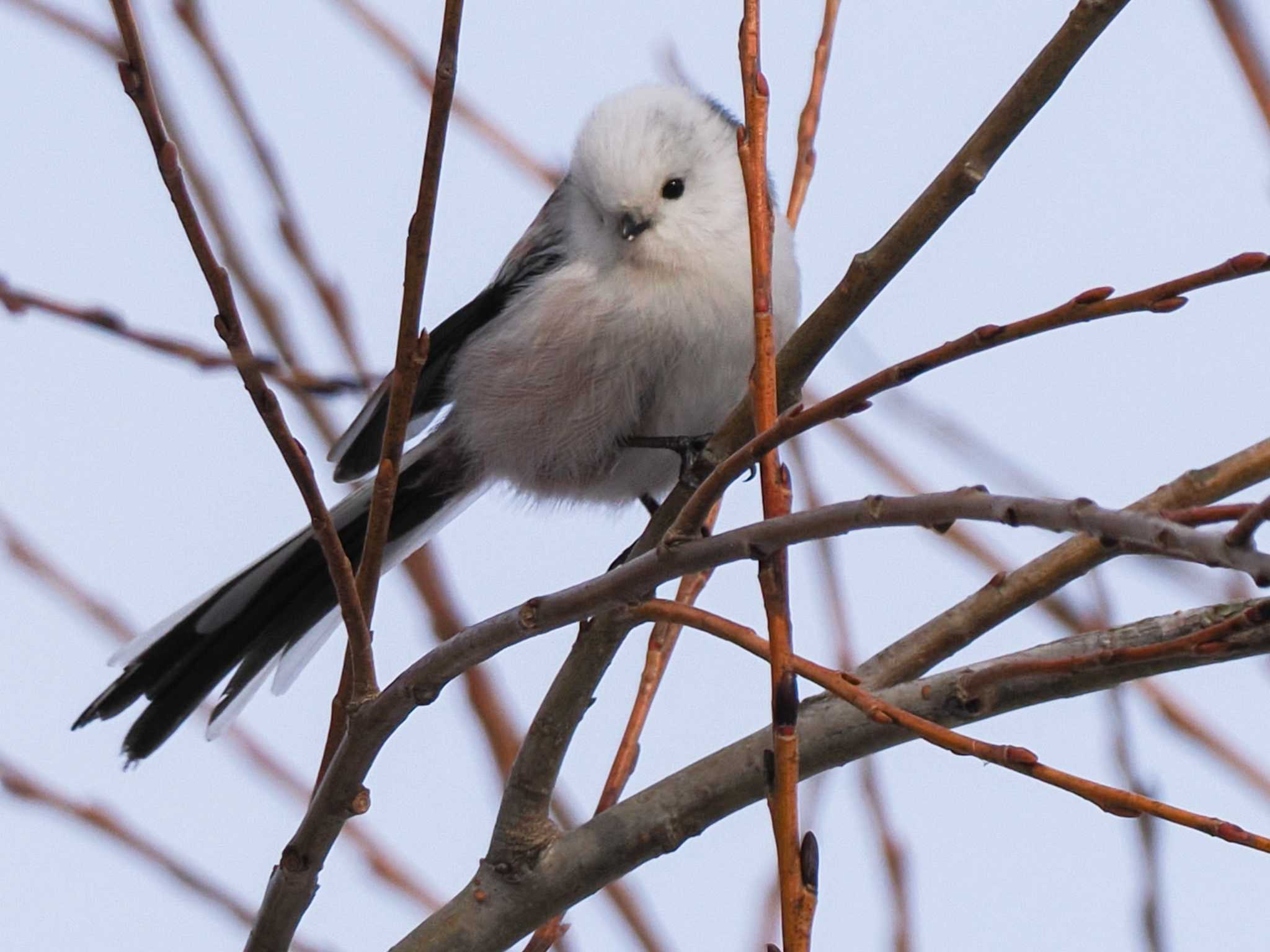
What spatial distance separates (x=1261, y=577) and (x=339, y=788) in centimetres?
104

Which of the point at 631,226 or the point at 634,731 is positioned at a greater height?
the point at 631,226

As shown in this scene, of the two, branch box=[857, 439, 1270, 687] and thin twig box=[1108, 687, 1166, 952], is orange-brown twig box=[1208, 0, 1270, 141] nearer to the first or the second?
branch box=[857, 439, 1270, 687]

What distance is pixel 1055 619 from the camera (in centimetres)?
235

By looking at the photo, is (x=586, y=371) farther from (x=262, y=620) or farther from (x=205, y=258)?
(x=205, y=258)

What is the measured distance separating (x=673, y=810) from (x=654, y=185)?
130cm

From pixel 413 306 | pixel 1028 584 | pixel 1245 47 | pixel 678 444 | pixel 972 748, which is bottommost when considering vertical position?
pixel 972 748

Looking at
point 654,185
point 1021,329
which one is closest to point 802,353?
point 1021,329

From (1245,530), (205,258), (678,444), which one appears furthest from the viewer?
(678,444)

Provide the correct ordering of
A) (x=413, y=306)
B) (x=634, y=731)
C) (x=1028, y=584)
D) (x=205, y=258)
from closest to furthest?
(x=205, y=258)
(x=413, y=306)
(x=1028, y=584)
(x=634, y=731)

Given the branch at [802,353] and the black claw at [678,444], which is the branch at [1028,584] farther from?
the black claw at [678,444]

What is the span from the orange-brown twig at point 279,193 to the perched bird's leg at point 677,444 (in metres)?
0.73

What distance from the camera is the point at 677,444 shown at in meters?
2.65

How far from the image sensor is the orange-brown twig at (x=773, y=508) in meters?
1.10

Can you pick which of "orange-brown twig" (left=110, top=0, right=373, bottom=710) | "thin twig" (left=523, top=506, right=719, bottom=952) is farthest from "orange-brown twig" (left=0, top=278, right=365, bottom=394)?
"thin twig" (left=523, top=506, right=719, bottom=952)
